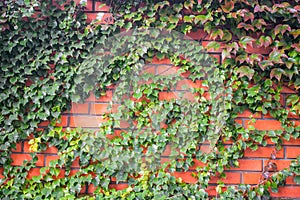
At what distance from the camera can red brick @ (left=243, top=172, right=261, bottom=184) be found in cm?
228

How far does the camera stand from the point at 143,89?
2.34 meters

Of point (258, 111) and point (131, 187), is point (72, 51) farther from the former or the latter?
point (258, 111)

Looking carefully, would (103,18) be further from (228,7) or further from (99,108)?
(228,7)

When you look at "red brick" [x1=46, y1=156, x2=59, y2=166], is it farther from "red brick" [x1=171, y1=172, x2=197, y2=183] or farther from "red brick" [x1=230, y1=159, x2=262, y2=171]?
"red brick" [x1=230, y1=159, x2=262, y2=171]

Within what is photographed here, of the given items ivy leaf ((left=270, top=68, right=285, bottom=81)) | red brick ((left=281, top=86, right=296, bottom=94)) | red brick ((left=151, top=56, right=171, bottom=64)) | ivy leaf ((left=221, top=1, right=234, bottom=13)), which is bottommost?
red brick ((left=281, top=86, right=296, bottom=94))

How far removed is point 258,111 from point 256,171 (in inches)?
15.0

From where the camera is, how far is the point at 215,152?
7.46ft

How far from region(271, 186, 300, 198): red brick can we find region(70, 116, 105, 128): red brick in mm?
1207

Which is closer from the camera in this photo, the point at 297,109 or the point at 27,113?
the point at 297,109

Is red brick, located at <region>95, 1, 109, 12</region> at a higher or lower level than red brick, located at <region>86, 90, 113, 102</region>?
higher

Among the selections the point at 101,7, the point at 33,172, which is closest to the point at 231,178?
the point at 33,172

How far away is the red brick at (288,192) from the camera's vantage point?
2.26 m

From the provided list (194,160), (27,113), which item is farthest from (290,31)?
(27,113)

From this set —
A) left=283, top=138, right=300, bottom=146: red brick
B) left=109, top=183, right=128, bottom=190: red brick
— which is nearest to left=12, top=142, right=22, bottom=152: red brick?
left=109, top=183, right=128, bottom=190: red brick
